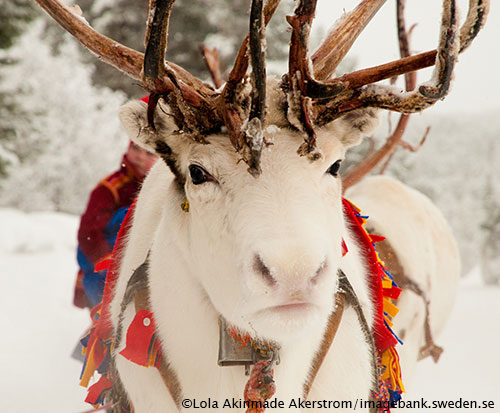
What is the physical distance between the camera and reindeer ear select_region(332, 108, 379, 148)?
221cm

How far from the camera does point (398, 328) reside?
3.93 metres

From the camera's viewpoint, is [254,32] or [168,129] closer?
[254,32]

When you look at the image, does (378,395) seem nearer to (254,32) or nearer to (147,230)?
(147,230)

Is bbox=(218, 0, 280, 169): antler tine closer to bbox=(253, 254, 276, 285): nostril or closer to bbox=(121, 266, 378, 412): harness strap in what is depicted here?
bbox=(253, 254, 276, 285): nostril

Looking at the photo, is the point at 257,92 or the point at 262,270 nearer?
the point at 262,270

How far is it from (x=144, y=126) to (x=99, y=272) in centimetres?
222

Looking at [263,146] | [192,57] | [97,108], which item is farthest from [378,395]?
[97,108]

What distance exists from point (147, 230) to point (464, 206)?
26.8 meters

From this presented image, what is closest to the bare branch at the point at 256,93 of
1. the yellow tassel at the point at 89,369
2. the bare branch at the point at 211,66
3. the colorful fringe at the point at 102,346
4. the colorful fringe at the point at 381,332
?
the colorful fringe at the point at 381,332

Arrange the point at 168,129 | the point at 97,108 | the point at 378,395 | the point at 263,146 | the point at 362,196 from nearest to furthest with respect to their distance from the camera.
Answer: the point at 263,146, the point at 168,129, the point at 378,395, the point at 362,196, the point at 97,108

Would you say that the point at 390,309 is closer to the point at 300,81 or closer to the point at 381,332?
the point at 381,332

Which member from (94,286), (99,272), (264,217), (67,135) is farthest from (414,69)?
(67,135)

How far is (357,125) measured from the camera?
223 centimetres

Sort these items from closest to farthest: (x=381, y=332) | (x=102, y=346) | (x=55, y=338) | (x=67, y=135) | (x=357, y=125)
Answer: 1. (x=357, y=125)
2. (x=381, y=332)
3. (x=102, y=346)
4. (x=55, y=338)
5. (x=67, y=135)
